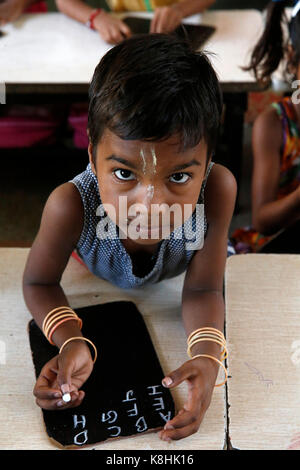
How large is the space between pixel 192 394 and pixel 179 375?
0.04 metres

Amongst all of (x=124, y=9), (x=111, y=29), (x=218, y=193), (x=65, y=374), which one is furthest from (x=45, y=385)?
(x=124, y=9)

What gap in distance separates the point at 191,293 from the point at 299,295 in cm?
21

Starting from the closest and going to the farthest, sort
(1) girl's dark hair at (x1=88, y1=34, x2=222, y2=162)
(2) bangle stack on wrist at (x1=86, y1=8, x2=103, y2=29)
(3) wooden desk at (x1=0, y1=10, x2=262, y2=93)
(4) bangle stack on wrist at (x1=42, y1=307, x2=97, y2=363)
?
(1) girl's dark hair at (x1=88, y1=34, x2=222, y2=162) → (4) bangle stack on wrist at (x1=42, y1=307, x2=97, y2=363) → (3) wooden desk at (x1=0, y1=10, x2=262, y2=93) → (2) bangle stack on wrist at (x1=86, y1=8, x2=103, y2=29)

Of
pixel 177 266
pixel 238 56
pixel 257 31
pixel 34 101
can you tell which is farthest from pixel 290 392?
pixel 34 101

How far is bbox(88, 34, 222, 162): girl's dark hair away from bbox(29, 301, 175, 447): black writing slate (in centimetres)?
34

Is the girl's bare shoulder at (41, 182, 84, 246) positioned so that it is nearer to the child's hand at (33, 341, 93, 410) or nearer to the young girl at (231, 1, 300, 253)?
the child's hand at (33, 341, 93, 410)

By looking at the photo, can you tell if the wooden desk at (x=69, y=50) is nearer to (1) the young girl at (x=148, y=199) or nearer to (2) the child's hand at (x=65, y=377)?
(1) the young girl at (x=148, y=199)

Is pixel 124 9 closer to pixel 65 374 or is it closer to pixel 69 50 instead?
pixel 69 50

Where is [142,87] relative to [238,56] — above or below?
above

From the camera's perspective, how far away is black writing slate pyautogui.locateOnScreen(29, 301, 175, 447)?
32.1 inches

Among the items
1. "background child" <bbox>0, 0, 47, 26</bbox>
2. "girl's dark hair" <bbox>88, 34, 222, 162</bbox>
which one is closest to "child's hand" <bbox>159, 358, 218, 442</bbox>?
"girl's dark hair" <bbox>88, 34, 222, 162</bbox>

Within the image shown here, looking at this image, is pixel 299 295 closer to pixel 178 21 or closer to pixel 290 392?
pixel 290 392

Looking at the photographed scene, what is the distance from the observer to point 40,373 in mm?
888

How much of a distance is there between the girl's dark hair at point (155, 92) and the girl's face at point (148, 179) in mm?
18
